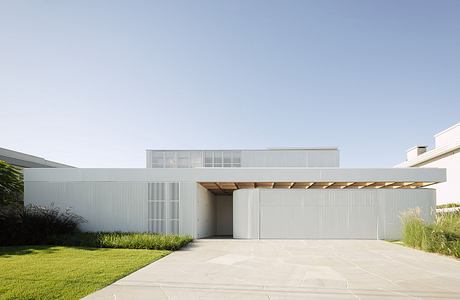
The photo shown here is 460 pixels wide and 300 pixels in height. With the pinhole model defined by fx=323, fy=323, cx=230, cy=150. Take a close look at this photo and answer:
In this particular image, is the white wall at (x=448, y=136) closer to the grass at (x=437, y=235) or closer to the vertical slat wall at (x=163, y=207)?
the grass at (x=437, y=235)

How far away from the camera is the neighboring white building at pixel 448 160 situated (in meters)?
26.0

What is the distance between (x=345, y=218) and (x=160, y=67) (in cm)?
1075

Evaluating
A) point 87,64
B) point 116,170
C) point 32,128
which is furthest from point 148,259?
point 32,128

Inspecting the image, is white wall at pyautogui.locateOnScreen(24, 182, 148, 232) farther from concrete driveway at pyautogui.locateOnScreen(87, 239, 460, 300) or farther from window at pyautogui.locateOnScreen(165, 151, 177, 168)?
window at pyautogui.locateOnScreen(165, 151, 177, 168)

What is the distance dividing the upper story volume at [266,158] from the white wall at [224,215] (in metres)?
3.89

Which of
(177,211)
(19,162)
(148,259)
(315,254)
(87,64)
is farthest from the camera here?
(19,162)

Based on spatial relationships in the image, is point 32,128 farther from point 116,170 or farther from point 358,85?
point 358,85

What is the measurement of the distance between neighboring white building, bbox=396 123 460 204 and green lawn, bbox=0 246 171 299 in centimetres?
2577

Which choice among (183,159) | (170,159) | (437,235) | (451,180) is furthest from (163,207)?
(451,180)

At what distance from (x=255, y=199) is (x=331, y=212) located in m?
3.45

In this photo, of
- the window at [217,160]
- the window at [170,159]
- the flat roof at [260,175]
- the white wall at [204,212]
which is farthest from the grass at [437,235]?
the window at [170,159]

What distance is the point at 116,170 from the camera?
14430mm

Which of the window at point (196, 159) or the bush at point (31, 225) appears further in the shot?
the window at point (196, 159)

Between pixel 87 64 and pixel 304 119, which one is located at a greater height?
pixel 87 64
